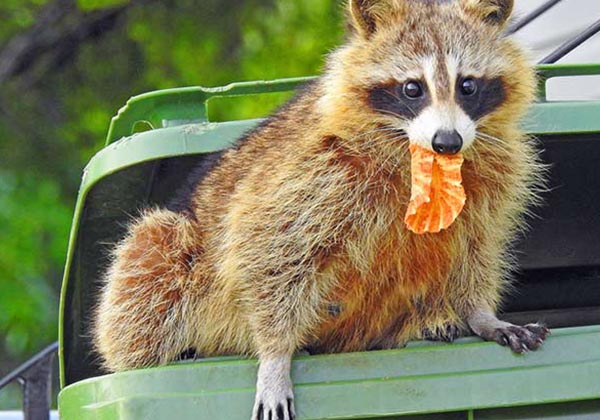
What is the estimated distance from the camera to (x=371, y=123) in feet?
12.1

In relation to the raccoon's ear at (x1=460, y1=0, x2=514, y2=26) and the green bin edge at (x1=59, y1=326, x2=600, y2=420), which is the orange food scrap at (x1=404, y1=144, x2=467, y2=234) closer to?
the green bin edge at (x1=59, y1=326, x2=600, y2=420)

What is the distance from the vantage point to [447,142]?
337 centimetres

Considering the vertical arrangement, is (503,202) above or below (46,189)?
above

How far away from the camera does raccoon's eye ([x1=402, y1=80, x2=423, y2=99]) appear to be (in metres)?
3.54

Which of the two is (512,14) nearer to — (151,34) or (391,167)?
(391,167)

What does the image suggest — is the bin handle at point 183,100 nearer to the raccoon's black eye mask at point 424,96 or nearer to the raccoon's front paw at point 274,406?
the raccoon's black eye mask at point 424,96

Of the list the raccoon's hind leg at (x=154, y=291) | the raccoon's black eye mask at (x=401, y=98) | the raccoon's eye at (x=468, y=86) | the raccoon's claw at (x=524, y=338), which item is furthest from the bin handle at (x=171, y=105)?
the raccoon's claw at (x=524, y=338)

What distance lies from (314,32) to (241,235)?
17.9 feet

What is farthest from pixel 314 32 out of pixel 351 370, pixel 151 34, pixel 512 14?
pixel 351 370

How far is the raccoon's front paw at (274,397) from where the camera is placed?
3350mm

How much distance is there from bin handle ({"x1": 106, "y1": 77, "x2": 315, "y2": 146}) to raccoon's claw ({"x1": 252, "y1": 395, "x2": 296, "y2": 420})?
2.63ft

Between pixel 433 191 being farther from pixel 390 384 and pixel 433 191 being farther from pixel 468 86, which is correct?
pixel 390 384

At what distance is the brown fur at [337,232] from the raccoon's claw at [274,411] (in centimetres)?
25

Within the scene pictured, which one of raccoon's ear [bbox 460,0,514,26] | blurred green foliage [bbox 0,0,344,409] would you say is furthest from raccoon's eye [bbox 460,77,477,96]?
blurred green foliage [bbox 0,0,344,409]
